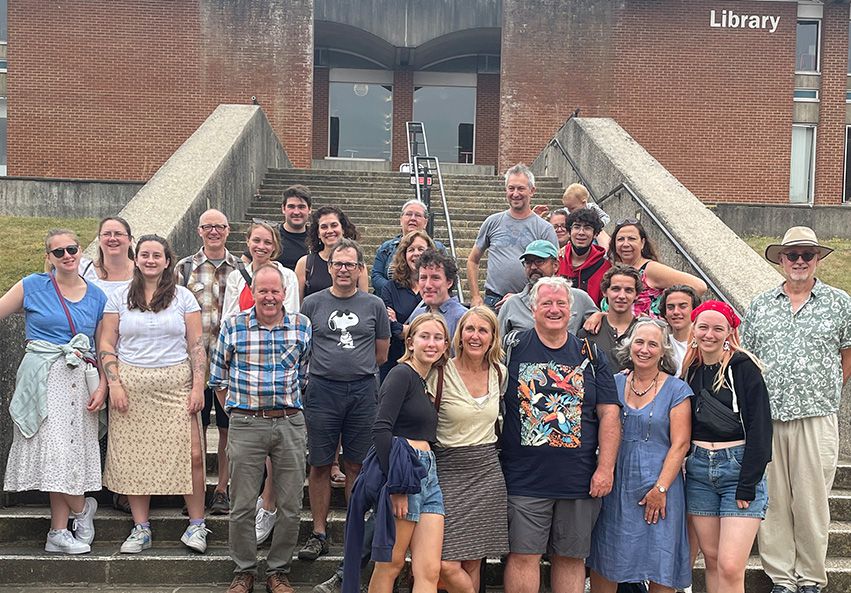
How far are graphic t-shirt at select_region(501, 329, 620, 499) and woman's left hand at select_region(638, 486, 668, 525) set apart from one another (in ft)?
0.94

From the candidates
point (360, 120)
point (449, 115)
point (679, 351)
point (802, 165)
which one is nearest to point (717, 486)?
point (679, 351)

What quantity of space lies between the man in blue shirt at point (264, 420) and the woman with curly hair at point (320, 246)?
0.95 m

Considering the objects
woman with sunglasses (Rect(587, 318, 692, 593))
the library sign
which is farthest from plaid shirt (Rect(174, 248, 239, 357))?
the library sign

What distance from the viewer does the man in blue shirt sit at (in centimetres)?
523

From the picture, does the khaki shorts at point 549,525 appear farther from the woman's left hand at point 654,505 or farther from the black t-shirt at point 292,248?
the black t-shirt at point 292,248

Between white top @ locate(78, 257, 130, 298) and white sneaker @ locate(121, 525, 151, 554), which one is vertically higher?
white top @ locate(78, 257, 130, 298)

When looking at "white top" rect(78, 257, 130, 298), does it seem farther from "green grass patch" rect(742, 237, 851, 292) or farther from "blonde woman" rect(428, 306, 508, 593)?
"green grass patch" rect(742, 237, 851, 292)

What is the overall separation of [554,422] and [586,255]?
6.72ft

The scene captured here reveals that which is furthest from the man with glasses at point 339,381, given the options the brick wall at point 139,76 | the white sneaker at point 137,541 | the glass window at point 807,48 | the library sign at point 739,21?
the glass window at point 807,48

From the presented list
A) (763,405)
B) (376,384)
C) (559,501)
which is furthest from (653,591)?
(376,384)

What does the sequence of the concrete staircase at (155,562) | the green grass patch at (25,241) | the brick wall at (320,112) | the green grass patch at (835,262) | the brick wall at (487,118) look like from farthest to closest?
the brick wall at (487,118) → the brick wall at (320,112) → the green grass patch at (835,262) → the green grass patch at (25,241) → the concrete staircase at (155,562)

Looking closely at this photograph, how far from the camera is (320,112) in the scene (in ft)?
80.3

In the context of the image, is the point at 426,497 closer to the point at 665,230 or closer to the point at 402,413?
the point at 402,413

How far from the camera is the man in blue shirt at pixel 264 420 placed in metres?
5.23
